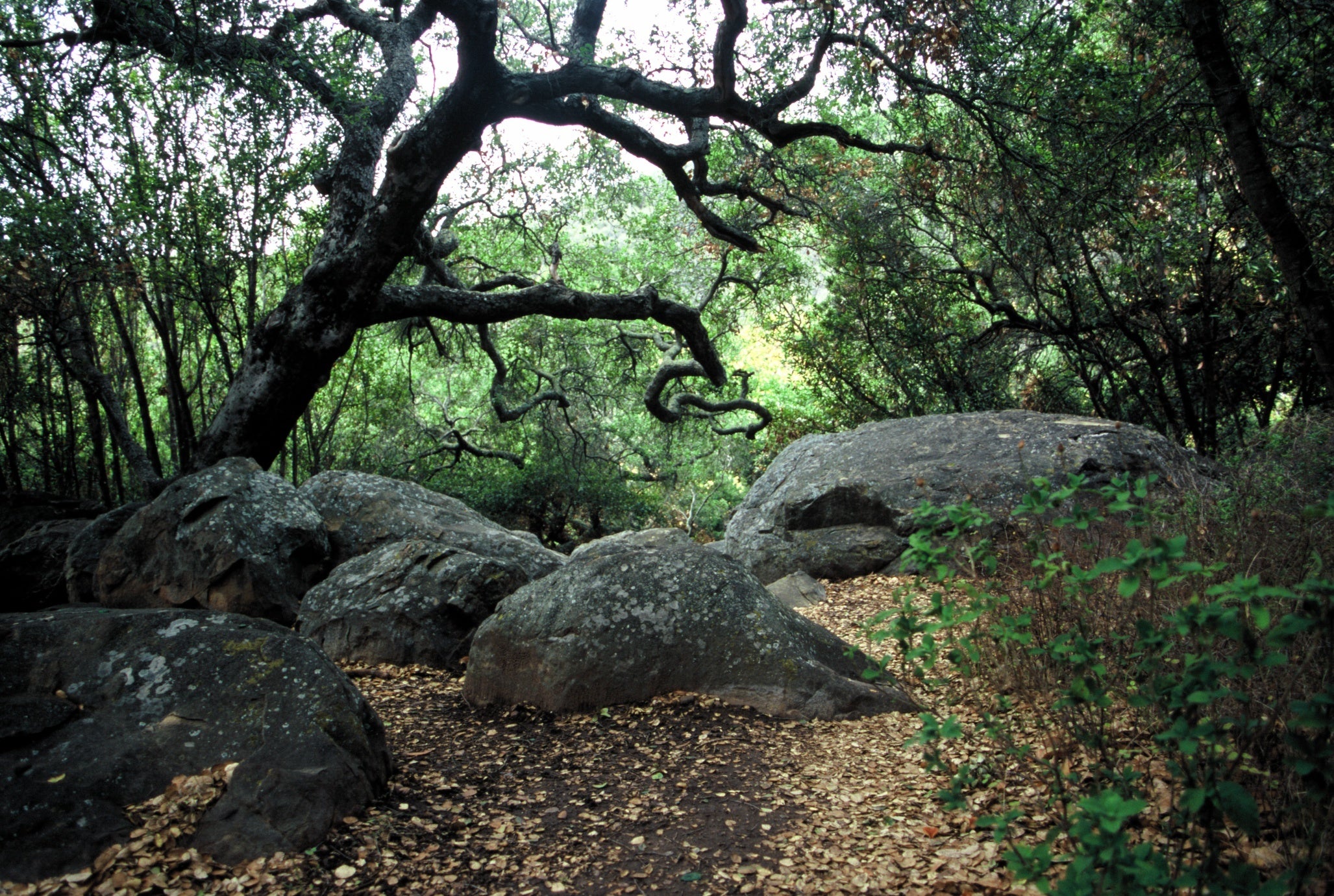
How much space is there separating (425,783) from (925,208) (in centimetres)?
923

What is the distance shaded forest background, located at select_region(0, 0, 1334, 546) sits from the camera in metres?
6.68

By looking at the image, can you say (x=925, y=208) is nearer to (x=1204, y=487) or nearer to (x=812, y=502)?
(x=812, y=502)

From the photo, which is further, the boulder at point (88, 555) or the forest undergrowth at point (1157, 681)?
the boulder at point (88, 555)

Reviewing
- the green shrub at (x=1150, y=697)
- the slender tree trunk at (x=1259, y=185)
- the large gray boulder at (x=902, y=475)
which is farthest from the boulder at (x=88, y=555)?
the slender tree trunk at (x=1259, y=185)

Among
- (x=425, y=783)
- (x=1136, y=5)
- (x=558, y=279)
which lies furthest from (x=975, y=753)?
(x=558, y=279)

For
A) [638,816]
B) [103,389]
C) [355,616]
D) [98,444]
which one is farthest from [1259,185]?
[98,444]

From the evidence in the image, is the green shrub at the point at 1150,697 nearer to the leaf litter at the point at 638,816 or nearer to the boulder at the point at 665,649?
the leaf litter at the point at 638,816

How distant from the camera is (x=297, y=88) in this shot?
6902mm

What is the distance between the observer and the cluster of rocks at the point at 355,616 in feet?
9.47

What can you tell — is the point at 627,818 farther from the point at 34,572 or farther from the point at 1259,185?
the point at 34,572

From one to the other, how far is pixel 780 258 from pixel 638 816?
10.6 metres

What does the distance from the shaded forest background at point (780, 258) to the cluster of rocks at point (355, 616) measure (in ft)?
6.70

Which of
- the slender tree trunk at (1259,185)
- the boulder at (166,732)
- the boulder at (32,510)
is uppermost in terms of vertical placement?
the slender tree trunk at (1259,185)

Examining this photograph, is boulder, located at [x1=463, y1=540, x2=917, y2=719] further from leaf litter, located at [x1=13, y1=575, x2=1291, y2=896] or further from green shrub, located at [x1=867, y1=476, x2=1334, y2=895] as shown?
green shrub, located at [x1=867, y1=476, x2=1334, y2=895]
